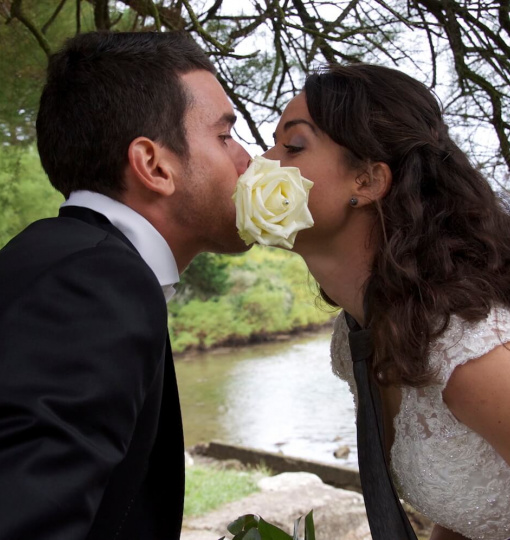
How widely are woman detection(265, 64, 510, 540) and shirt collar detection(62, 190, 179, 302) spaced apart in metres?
0.53

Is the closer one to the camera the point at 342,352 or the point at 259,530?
the point at 259,530

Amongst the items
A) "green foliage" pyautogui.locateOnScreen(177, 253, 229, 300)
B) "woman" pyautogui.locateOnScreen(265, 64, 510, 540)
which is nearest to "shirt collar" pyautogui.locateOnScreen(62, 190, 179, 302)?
"woman" pyautogui.locateOnScreen(265, 64, 510, 540)

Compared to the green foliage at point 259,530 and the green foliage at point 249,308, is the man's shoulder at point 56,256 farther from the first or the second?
the green foliage at point 249,308

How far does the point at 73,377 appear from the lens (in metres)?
1.12

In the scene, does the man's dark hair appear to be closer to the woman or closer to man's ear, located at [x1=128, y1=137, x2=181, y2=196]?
man's ear, located at [x1=128, y1=137, x2=181, y2=196]

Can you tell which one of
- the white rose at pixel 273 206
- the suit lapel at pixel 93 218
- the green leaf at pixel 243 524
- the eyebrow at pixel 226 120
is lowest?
the green leaf at pixel 243 524

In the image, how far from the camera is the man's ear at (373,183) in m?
2.10

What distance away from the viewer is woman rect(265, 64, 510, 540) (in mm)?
1949

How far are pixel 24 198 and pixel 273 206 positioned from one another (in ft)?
16.1

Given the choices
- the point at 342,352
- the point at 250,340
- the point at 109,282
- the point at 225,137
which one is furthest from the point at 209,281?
the point at 109,282

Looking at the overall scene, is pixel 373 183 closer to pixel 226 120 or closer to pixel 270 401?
pixel 226 120

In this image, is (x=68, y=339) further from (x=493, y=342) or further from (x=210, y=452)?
(x=210, y=452)

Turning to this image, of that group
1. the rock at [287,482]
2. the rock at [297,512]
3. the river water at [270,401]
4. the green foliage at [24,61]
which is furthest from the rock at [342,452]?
the green foliage at [24,61]

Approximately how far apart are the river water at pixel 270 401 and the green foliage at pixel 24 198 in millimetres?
4578
